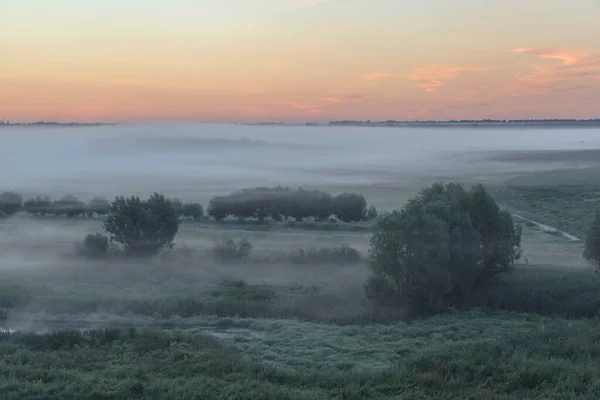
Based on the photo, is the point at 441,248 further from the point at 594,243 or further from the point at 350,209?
the point at 350,209

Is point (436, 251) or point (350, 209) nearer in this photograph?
point (436, 251)

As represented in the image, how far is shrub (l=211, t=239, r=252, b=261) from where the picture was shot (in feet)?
92.1

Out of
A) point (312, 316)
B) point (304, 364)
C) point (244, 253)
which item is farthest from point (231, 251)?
point (304, 364)

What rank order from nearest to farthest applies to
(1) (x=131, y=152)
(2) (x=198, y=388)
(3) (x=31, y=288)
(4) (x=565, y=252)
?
(2) (x=198, y=388) < (3) (x=31, y=288) < (4) (x=565, y=252) < (1) (x=131, y=152)

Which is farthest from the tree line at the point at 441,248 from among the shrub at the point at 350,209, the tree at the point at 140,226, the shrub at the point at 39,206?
the shrub at the point at 39,206

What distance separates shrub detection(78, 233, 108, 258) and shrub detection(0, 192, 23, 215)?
19.3 m

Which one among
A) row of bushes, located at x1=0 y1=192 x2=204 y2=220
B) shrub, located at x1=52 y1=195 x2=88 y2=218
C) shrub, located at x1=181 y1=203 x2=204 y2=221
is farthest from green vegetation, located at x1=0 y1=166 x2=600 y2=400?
shrub, located at x1=52 y1=195 x2=88 y2=218

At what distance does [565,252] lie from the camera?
29.1m

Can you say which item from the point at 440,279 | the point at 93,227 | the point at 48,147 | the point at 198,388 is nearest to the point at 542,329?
the point at 440,279

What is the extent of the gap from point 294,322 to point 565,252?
61.3 feet

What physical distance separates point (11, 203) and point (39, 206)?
7.68ft

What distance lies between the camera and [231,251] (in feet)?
92.9

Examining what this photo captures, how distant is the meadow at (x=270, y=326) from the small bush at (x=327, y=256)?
157mm

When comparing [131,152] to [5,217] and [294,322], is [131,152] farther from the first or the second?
[294,322]
